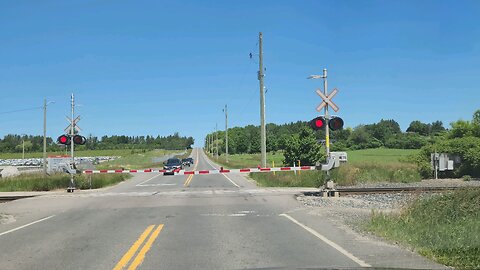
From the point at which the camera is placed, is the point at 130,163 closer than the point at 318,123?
No

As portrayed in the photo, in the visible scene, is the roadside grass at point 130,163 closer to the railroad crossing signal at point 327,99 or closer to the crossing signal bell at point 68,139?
the crossing signal bell at point 68,139

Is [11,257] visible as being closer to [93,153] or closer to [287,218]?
[287,218]

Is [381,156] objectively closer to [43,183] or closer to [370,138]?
[370,138]

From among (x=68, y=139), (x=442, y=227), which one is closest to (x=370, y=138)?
(x=68, y=139)

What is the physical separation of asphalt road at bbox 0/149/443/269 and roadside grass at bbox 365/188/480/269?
1.90 feet

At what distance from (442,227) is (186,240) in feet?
19.0

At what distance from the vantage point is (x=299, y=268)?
291 inches

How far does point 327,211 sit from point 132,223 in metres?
6.32

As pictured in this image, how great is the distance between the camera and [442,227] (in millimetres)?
11484

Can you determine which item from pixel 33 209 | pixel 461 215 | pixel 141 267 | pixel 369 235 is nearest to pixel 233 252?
pixel 141 267

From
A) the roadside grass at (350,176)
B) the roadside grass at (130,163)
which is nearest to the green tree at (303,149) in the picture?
the roadside grass at (350,176)

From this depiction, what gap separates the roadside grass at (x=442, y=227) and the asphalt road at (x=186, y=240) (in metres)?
0.58

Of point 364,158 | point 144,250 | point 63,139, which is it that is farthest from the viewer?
point 364,158

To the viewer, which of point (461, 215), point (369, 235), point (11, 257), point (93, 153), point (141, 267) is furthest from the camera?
point (93, 153)
